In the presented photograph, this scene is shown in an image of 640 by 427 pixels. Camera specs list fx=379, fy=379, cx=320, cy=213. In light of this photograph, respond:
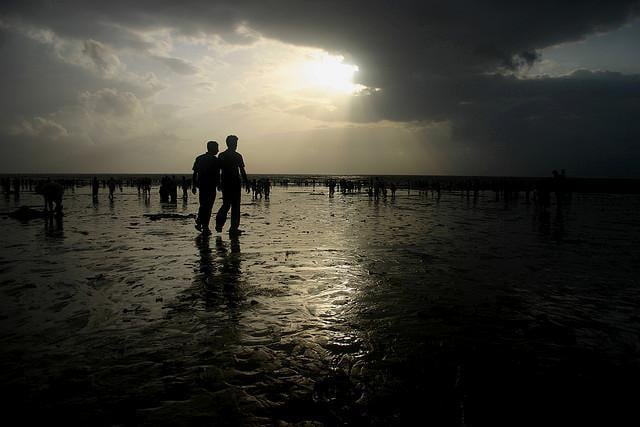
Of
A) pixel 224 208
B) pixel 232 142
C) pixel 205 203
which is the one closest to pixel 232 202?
pixel 224 208

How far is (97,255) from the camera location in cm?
843

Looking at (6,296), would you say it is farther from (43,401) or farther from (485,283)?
(485,283)

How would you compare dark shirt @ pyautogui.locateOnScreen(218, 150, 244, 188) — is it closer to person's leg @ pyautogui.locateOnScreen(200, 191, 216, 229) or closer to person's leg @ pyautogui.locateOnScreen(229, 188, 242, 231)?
person's leg @ pyautogui.locateOnScreen(229, 188, 242, 231)

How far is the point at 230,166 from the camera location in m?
10.6

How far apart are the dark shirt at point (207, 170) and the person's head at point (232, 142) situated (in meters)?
0.65

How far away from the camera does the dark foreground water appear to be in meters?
2.62

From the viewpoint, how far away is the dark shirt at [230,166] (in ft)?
34.6

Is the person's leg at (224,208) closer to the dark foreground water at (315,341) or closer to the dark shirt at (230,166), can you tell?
the dark shirt at (230,166)

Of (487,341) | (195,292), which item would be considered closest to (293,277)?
A: (195,292)

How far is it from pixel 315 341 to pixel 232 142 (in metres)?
7.90

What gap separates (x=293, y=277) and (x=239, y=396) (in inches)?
150

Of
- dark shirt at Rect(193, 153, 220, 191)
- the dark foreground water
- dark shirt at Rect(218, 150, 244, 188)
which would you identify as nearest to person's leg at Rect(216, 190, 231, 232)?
dark shirt at Rect(218, 150, 244, 188)

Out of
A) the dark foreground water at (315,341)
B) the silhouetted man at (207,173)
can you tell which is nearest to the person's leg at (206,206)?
the silhouetted man at (207,173)

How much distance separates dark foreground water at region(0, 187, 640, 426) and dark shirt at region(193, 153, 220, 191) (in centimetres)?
332
